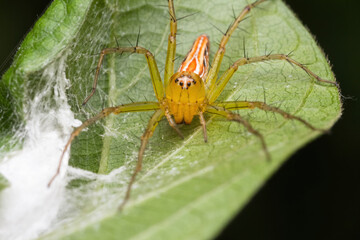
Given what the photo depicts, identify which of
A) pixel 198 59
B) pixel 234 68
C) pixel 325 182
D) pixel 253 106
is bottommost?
pixel 325 182

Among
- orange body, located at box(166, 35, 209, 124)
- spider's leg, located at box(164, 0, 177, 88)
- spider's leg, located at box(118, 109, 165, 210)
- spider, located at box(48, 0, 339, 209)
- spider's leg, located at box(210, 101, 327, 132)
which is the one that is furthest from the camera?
spider's leg, located at box(164, 0, 177, 88)

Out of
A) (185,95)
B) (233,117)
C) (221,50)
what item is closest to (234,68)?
(221,50)

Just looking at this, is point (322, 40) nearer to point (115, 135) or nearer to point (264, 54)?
point (264, 54)

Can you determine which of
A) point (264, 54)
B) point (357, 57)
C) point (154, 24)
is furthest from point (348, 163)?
point (154, 24)

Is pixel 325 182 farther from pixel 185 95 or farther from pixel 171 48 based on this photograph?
pixel 171 48

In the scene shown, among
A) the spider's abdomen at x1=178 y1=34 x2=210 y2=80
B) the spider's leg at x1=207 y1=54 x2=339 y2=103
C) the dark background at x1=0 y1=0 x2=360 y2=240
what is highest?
the spider's abdomen at x1=178 y1=34 x2=210 y2=80

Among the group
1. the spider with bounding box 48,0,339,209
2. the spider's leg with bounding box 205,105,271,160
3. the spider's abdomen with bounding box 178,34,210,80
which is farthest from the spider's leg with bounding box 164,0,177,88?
the spider's leg with bounding box 205,105,271,160

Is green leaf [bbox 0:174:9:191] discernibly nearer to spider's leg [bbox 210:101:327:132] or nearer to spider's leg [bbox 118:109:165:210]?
spider's leg [bbox 118:109:165:210]

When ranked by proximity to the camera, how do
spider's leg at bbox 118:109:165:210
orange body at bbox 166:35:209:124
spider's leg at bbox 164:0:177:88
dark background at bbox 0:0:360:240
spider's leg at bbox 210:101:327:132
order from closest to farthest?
1. spider's leg at bbox 118:109:165:210
2. spider's leg at bbox 210:101:327:132
3. orange body at bbox 166:35:209:124
4. spider's leg at bbox 164:0:177:88
5. dark background at bbox 0:0:360:240
